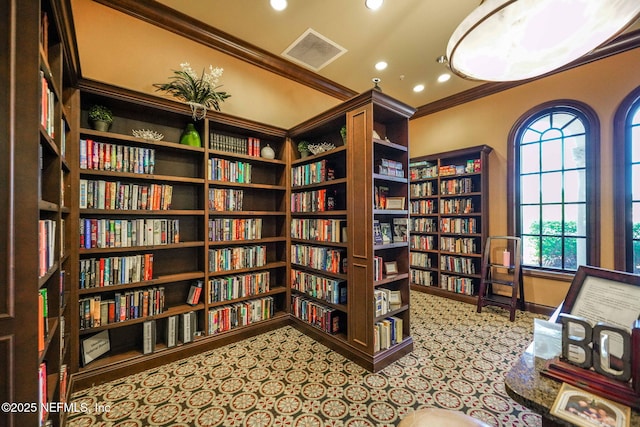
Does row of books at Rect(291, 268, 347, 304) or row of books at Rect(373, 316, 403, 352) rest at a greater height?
row of books at Rect(291, 268, 347, 304)

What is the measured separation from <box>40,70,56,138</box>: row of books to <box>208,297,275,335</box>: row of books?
1997mm

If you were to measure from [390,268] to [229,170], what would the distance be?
6.69 ft

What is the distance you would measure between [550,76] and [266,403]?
519cm

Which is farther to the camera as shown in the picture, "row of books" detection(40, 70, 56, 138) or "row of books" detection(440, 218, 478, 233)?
"row of books" detection(440, 218, 478, 233)

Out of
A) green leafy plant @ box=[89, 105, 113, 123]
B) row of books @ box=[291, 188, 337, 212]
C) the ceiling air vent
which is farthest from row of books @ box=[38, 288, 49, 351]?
the ceiling air vent

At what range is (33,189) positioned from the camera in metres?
0.94

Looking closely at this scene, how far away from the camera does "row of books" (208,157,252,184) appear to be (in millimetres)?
2701

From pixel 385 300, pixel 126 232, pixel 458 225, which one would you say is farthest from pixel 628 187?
pixel 126 232

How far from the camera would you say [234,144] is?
2.92m

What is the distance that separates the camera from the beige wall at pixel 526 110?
311cm

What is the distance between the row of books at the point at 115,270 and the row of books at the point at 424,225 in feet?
13.0

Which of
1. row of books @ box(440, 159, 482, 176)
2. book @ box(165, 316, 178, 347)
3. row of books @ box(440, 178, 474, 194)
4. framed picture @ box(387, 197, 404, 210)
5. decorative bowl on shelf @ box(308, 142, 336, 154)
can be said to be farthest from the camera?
row of books @ box(440, 178, 474, 194)

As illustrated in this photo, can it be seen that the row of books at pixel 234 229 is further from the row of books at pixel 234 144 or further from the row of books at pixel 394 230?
the row of books at pixel 394 230

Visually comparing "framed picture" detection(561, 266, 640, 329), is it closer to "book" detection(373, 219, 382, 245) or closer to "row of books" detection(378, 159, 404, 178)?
"book" detection(373, 219, 382, 245)
